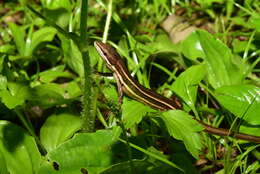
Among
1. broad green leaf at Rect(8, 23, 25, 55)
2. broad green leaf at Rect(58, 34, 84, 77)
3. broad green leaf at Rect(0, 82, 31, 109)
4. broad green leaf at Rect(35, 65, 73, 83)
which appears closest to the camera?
broad green leaf at Rect(0, 82, 31, 109)

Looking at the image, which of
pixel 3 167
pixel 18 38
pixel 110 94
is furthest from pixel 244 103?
pixel 18 38

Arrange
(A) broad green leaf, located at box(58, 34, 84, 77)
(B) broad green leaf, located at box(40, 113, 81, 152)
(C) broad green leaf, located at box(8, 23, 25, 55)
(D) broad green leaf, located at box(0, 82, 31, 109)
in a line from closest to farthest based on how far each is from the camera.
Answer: (D) broad green leaf, located at box(0, 82, 31, 109)
(B) broad green leaf, located at box(40, 113, 81, 152)
(A) broad green leaf, located at box(58, 34, 84, 77)
(C) broad green leaf, located at box(8, 23, 25, 55)

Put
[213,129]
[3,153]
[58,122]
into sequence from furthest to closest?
[58,122] → [213,129] → [3,153]

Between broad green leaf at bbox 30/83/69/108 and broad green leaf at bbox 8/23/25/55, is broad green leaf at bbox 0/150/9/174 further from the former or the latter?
broad green leaf at bbox 8/23/25/55

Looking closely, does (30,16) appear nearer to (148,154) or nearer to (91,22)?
(91,22)

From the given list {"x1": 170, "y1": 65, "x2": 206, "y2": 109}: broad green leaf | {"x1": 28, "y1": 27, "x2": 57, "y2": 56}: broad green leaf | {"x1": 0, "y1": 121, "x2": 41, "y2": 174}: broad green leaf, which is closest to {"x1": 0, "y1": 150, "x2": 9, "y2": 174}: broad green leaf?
{"x1": 0, "y1": 121, "x2": 41, "y2": 174}: broad green leaf

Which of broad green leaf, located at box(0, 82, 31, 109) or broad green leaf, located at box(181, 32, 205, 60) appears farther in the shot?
broad green leaf, located at box(181, 32, 205, 60)

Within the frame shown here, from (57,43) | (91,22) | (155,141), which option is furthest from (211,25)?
(155,141)
